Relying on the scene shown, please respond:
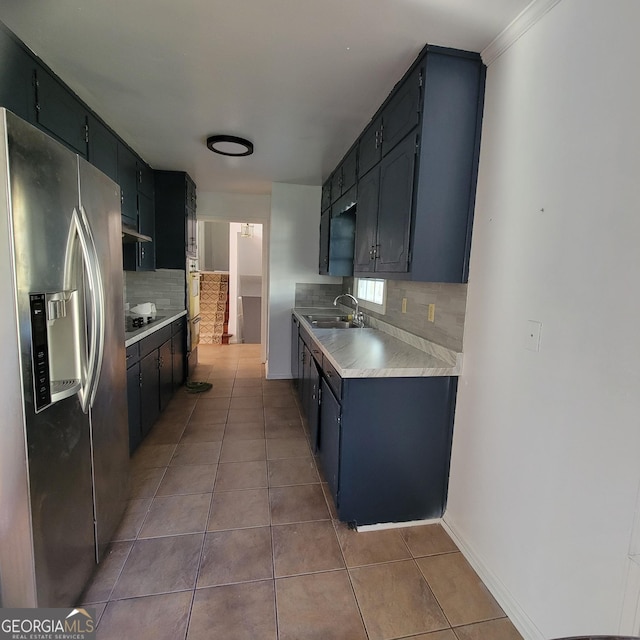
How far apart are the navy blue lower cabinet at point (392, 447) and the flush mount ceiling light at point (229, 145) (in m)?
2.17

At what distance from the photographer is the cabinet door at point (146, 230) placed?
11.2 ft

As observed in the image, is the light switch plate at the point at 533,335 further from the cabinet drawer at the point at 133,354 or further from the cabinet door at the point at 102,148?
the cabinet door at the point at 102,148

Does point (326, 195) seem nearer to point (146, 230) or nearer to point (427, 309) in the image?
point (146, 230)

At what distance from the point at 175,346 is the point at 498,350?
3.16 m

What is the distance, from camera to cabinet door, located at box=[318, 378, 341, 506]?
73.5 inches

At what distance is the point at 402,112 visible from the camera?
72.9 inches

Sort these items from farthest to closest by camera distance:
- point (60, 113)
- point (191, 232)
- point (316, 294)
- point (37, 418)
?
point (316, 294)
point (191, 232)
point (60, 113)
point (37, 418)

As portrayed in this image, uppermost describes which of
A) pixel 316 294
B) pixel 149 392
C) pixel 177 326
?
pixel 316 294

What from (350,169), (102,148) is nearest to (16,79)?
(102,148)

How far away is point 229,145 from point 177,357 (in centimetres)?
221

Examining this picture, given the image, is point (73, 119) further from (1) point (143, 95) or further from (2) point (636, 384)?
(2) point (636, 384)

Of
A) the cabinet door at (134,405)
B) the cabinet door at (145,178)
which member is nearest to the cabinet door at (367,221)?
the cabinet door at (134,405)

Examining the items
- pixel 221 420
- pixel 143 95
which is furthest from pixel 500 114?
pixel 221 420

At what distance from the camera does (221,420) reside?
10.6 feet
